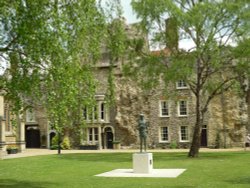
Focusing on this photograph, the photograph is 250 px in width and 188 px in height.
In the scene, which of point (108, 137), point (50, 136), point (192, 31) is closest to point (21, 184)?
point (192, 31)

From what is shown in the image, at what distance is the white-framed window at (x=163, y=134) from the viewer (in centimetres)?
4909

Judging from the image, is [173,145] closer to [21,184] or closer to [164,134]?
[164,134]

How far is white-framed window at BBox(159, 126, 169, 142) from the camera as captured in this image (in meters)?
49.1

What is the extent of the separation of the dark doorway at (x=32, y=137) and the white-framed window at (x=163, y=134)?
16094 millimetres

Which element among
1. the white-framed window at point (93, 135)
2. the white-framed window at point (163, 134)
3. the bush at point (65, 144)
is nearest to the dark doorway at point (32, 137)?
the bush at point (65, 144)

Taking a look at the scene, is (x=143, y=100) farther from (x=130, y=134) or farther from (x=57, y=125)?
(x=57, y=125)

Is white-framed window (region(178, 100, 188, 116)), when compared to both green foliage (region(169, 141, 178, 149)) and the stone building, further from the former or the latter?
green foliage (region(169, 141, 178, 149))

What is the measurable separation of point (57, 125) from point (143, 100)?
1451 inches

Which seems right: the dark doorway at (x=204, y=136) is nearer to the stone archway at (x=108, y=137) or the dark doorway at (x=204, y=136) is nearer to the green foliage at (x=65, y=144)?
the stone archway at (x=108, y=137)

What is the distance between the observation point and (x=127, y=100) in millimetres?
51094

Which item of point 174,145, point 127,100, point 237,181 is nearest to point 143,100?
point 127,100

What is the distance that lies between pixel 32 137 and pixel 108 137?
1061cm

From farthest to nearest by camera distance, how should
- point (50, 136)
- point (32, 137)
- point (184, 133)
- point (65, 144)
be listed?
point (32, 137) → point (50, 136) → point (65, 144) → point (184, 133)

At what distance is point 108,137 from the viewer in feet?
169
